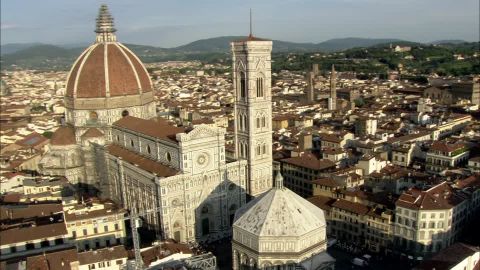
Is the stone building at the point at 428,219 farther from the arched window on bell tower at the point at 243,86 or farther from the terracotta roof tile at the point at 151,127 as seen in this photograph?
the terracotta roof tile at the point at 151,127

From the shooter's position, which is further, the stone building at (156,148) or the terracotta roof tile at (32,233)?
the stone building at (156,148)

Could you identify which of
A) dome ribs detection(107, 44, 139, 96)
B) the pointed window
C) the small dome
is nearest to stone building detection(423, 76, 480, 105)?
the pointed window

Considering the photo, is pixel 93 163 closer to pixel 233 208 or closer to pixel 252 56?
pixel 233 208

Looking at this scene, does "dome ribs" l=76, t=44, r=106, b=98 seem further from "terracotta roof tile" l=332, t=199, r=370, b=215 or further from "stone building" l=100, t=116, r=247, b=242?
"terracotta roof tile" l=332, t=199, r=370, b=215

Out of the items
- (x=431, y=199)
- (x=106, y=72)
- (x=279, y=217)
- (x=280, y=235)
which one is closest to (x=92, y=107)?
(x=106, y=72)

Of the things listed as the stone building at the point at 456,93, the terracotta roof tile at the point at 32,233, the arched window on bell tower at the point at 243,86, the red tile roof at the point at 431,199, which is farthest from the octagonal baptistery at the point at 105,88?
the stone building at the point at 456,93

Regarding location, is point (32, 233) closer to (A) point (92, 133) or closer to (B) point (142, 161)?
(B) point (142, 161)
